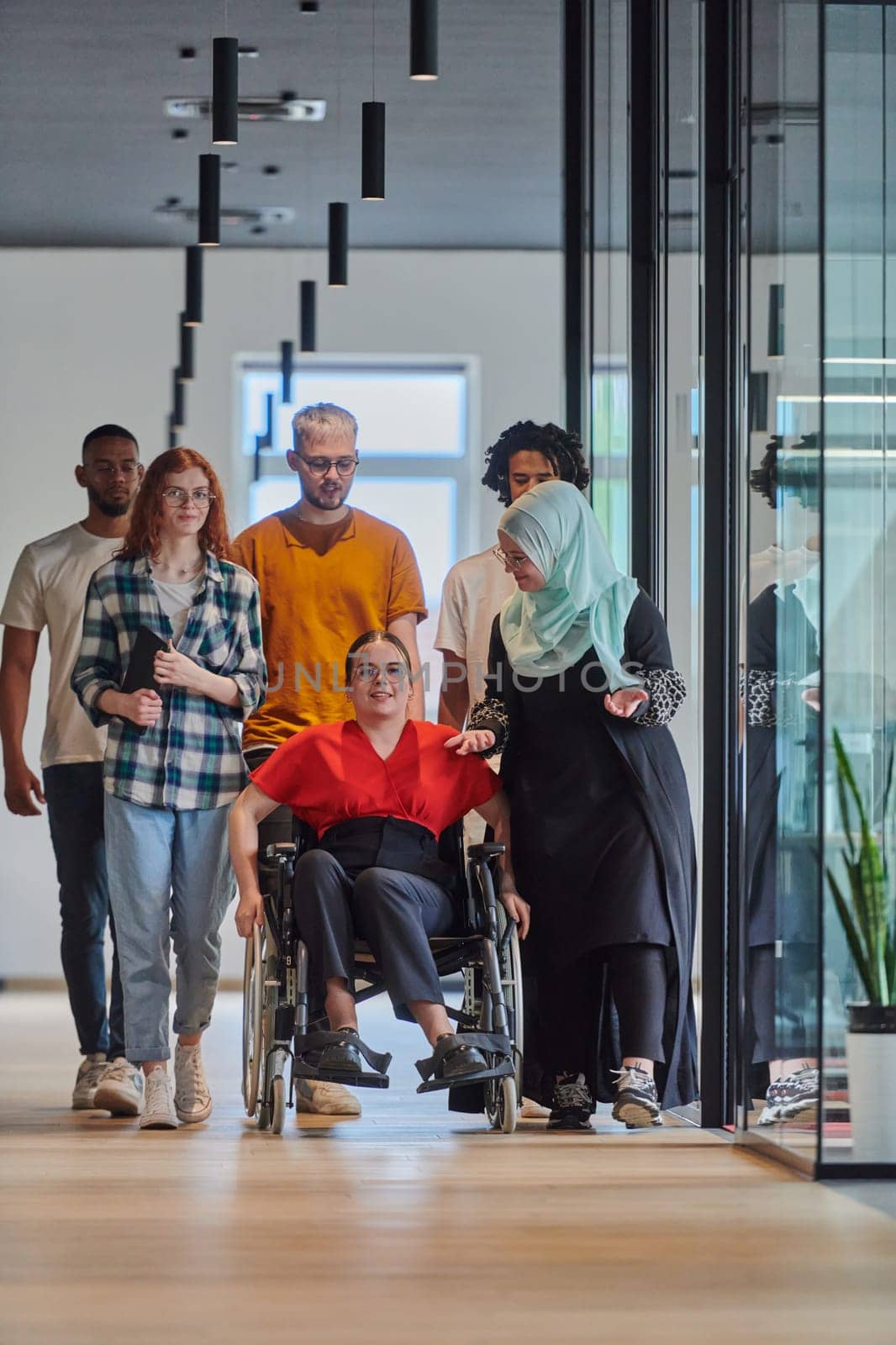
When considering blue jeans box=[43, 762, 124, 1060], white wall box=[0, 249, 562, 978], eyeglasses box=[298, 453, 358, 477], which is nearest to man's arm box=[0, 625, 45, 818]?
blue jeans box=[43, 762, 124, 1060]

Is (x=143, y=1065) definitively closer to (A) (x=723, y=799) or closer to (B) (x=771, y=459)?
(A) (x=723, y=799)

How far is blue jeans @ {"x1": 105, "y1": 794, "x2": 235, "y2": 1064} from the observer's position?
3994 millimetres

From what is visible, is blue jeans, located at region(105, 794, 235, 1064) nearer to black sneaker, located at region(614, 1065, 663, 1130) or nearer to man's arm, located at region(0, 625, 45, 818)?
man's arm, located at region(0, 625, 45, 818)

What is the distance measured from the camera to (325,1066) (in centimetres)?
359

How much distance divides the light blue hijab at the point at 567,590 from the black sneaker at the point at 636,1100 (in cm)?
76

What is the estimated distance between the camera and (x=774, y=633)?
3496 mm

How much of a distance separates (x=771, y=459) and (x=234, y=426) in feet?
18.1

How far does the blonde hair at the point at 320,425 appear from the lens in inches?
169

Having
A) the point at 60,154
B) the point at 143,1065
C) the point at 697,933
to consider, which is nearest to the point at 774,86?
the point at 697,933

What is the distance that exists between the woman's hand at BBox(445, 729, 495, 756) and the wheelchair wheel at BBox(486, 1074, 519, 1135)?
25.8 inches

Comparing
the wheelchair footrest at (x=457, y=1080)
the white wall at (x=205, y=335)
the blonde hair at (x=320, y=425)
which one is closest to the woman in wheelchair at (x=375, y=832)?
the wheelchair footrest at (x=457, y=1080)

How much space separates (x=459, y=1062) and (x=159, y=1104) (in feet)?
2.35

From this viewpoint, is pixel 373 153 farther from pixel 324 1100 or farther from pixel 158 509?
pixel 324 1100

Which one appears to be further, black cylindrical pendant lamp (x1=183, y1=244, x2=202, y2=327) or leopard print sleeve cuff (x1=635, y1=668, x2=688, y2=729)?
black cylindrical pendant lamp (x1=183, y1=244, x2=202, y2=327)
